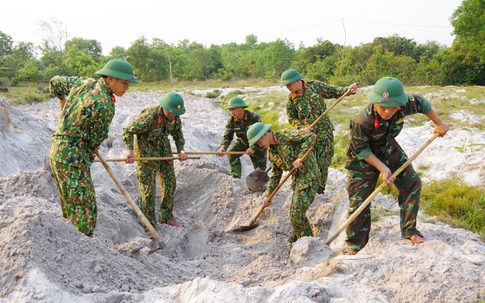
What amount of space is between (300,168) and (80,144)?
2.16 metres

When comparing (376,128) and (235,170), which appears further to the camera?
(235,170)

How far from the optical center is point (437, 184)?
6199mm

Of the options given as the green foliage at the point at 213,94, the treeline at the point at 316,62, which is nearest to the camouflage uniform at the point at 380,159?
the green foliage at the point at 213,94

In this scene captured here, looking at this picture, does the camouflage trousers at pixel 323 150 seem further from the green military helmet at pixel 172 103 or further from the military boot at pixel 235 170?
the green military helmet at pixel 172 103

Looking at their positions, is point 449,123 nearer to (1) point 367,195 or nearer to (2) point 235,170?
(2) point 235,170

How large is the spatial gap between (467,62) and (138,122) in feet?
76.6

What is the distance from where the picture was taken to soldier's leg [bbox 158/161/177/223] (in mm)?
5074

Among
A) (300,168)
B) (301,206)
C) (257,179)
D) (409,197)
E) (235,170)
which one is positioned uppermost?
(300,168)

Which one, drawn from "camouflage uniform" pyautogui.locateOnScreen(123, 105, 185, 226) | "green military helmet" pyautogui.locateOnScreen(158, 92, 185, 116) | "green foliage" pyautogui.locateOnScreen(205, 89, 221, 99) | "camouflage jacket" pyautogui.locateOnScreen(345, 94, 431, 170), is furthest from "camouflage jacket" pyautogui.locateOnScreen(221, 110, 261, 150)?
"green foliage" pyautogui.locateOnScreen(205, 89, 221, 99)

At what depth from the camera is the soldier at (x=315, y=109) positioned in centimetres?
548

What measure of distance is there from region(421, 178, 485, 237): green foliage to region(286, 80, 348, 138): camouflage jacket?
1.68 meters

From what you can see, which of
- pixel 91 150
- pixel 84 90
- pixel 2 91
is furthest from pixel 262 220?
pixel 2 91

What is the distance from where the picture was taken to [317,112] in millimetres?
5531

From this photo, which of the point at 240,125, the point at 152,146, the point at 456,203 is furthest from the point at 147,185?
the point at 456,203
